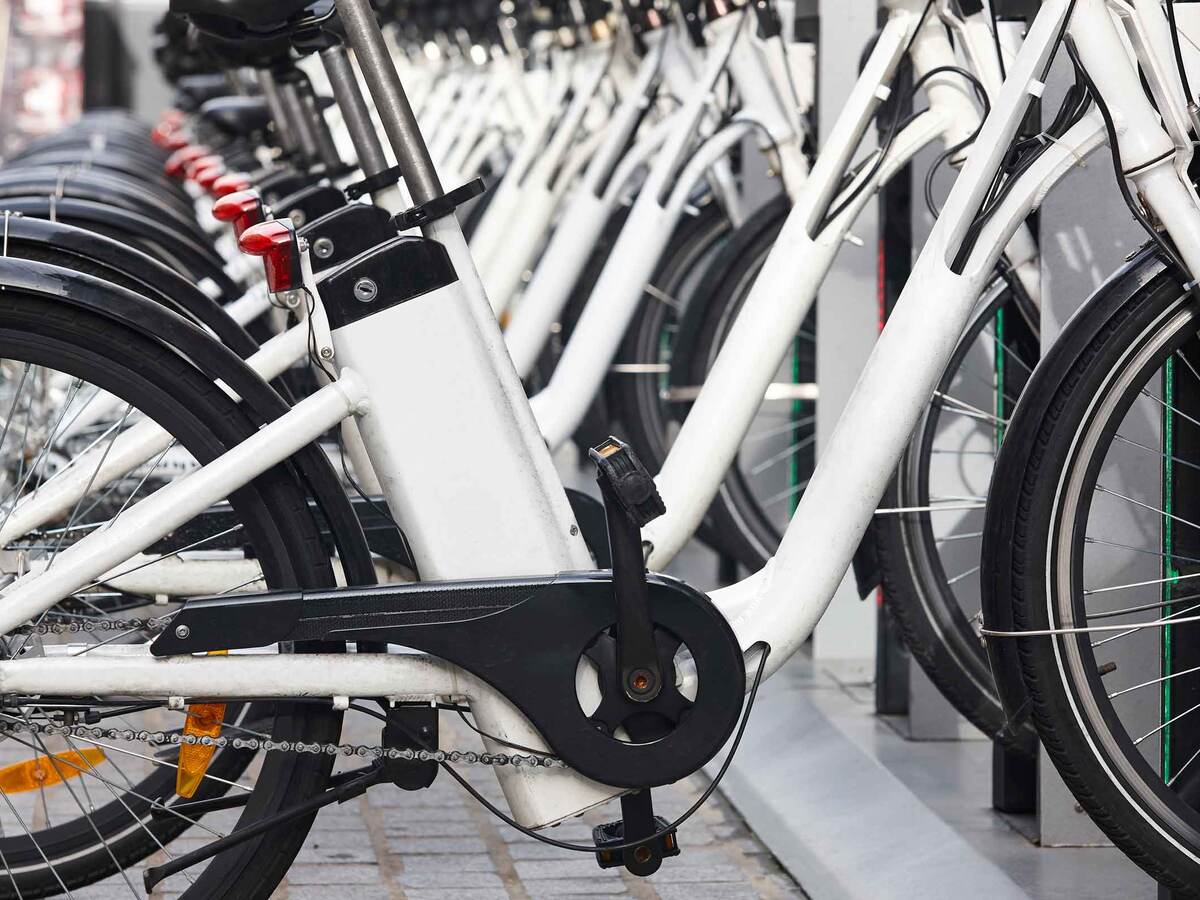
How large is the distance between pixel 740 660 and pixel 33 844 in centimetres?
102

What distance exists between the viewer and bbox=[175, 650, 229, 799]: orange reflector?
2365 millimetres

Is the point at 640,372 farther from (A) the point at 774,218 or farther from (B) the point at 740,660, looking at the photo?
(B) the point at 740,660

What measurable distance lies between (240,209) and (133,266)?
199mm

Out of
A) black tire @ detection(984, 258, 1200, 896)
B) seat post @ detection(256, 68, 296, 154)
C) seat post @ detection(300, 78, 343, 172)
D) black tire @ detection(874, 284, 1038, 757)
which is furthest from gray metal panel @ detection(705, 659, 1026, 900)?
seat post @ detection(256, 68, 296, 154)

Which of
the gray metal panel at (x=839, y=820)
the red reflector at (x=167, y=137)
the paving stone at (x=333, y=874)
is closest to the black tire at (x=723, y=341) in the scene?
the gray metal panel at (x=839, y=820)

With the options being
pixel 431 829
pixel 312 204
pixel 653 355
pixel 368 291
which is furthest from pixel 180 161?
pixel 368 291

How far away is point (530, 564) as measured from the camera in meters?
2.39

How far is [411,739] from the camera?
93.0 inches

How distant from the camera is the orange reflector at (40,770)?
2.47 m

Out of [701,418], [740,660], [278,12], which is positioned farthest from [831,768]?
[278,12]

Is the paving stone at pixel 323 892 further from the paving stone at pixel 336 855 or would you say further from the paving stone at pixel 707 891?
the paving stone at pixel 707 891

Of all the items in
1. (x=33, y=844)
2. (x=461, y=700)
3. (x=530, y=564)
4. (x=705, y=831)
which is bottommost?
(x=705, y=831)

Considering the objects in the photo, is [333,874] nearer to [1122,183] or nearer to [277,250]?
[277,250]

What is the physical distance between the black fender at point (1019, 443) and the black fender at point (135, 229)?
1.93m
